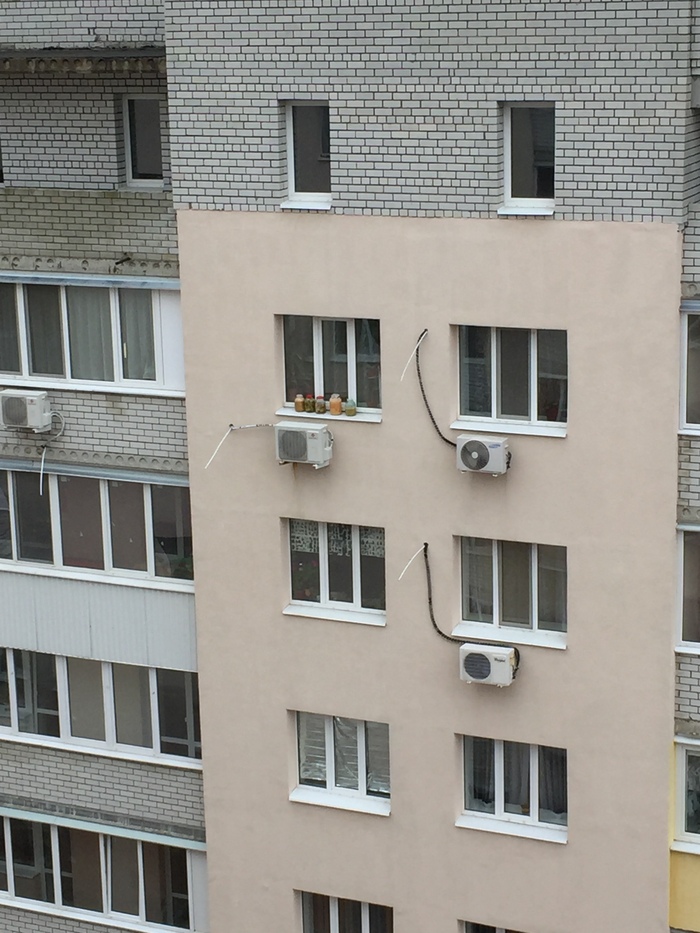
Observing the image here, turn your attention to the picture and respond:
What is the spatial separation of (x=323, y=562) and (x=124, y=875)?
580 cm

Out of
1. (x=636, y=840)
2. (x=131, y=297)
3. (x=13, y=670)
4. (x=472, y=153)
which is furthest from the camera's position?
(x=13, y=670)

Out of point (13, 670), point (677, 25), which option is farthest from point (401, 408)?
point (13, 670)

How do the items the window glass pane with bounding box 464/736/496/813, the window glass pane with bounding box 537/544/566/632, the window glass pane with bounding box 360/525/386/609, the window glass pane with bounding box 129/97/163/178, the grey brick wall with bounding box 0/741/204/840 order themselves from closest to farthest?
the window glass pane with bounding box 537/544/566/632 → the window glass pane with bounding box 360/525/386/609 → the window glass pane with bounding box 464/736/496/813 → the window glass pane with bounding box 129/97/163/178 → the grey brick wall with bounding box 0/741/204/840

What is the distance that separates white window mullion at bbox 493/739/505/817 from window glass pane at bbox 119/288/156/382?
6.05 metres

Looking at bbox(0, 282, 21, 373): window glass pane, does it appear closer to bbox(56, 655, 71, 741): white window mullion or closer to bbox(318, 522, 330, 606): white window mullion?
bbox(56, 655, 71, 741): white window mullion

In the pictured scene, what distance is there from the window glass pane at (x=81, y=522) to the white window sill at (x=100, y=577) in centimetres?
14

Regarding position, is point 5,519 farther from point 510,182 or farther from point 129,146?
point 510,182

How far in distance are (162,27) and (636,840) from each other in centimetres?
1065

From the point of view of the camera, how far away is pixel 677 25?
15.4 m

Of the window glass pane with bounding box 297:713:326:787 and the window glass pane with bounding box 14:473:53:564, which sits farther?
the window glass pane with bounding box 14:473:53:564

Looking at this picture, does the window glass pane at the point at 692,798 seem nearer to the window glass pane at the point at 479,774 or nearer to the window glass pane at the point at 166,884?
the window glass pane at the point at 479,774

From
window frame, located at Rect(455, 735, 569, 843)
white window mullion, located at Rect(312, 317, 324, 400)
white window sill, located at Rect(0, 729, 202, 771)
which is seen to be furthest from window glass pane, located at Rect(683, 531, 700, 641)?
A: white window sill, located at Rect(0, 729, 202, 771)

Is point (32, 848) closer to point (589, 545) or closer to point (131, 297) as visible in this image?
point (131, 297)

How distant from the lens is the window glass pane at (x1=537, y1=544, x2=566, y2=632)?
17562mm
